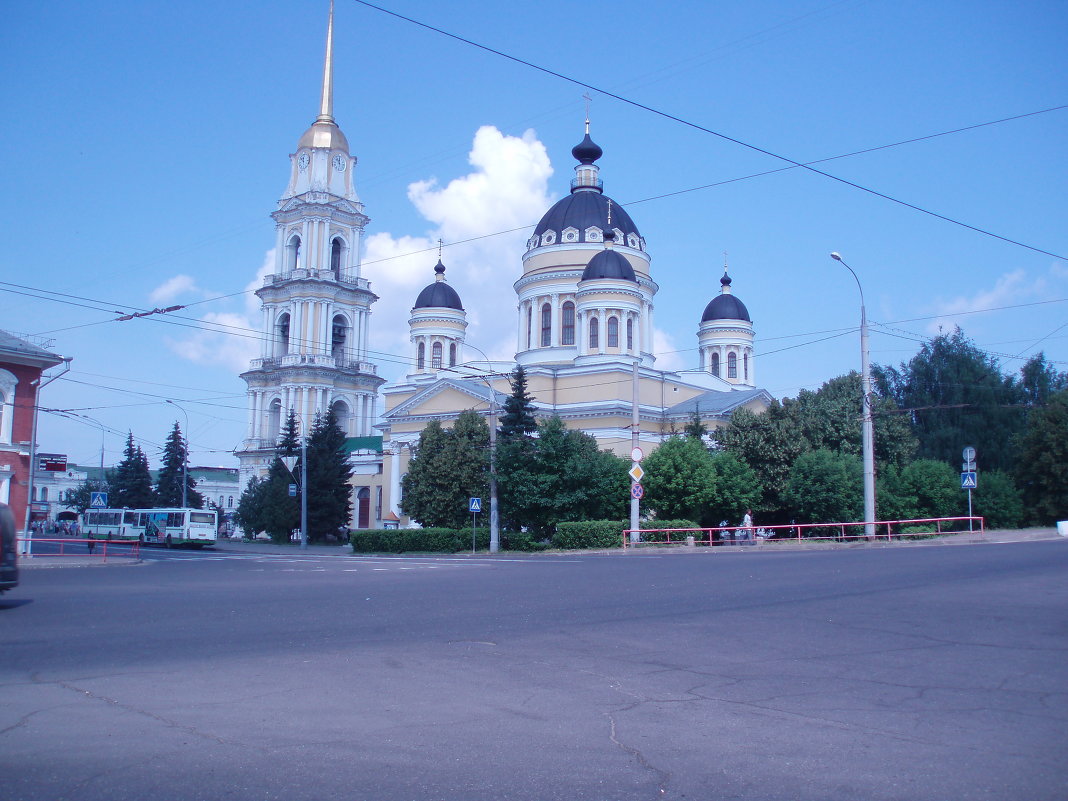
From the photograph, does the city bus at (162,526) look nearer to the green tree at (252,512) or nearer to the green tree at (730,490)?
the green tree at (252,512)

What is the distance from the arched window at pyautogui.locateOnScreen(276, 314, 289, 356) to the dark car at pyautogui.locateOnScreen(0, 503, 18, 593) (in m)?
65.3

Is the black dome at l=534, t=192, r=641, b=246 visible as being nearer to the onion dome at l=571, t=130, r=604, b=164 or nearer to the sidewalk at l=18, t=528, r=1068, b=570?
the onion dome at l=571, t=130, r=604, b=164

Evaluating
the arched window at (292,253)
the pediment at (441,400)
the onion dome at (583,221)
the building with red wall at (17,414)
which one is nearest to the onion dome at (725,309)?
the onion dome at (583,221)

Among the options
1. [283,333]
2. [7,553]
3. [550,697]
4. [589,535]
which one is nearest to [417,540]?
[589,535]

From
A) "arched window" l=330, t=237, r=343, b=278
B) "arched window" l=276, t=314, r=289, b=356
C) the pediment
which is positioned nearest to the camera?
the pediment

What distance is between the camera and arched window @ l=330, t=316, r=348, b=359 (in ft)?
259

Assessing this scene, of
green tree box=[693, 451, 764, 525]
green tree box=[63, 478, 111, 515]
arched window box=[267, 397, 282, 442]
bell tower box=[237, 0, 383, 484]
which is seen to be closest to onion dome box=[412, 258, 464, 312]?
bell tower box=[237, 0, 383, 484]

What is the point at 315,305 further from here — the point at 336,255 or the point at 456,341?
the point at 456,341

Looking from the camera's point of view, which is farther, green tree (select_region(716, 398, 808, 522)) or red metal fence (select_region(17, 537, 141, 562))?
green tree (select_region(716, 398, 808, 522))

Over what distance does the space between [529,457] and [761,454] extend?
36.6 ft

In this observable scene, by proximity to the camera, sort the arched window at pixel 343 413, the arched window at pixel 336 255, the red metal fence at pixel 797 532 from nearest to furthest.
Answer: the red metal fence at pixel 797 532 → the arched window at pixel 336 255 → the arched window at pixel 343 413

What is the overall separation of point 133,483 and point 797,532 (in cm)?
6341

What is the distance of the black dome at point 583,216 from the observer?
209 ft

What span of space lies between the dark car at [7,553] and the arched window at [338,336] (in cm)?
6429
